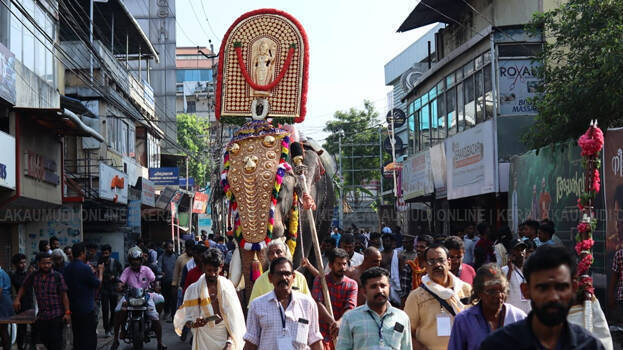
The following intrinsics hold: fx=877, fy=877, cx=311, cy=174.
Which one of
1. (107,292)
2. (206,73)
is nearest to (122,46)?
(107,292)

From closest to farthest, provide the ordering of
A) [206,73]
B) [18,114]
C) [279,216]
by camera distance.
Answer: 1. [279,216]
2. [18,114]
3. [206,73]

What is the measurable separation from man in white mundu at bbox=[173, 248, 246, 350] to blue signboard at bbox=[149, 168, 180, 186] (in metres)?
27.9

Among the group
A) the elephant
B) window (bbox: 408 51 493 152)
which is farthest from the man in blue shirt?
window (bbox: 408 51 493 152)

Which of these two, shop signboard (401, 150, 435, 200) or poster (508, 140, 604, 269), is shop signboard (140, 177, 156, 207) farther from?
poster (508, 140, 604, 269)

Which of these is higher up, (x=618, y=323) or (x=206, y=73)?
(x=206, y=73)

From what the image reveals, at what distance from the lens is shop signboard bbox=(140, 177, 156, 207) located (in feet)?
111

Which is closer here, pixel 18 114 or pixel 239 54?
pixel 239 54

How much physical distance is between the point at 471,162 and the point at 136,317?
41.0ft

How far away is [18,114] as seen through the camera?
1898 cm

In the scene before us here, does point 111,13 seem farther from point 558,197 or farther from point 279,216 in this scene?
point 279,216

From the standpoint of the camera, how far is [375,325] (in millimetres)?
5488

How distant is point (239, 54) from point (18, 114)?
9127 millimetres

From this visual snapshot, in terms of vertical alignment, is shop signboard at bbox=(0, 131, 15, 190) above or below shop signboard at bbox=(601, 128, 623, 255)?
above

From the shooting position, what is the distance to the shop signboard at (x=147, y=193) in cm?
3384
